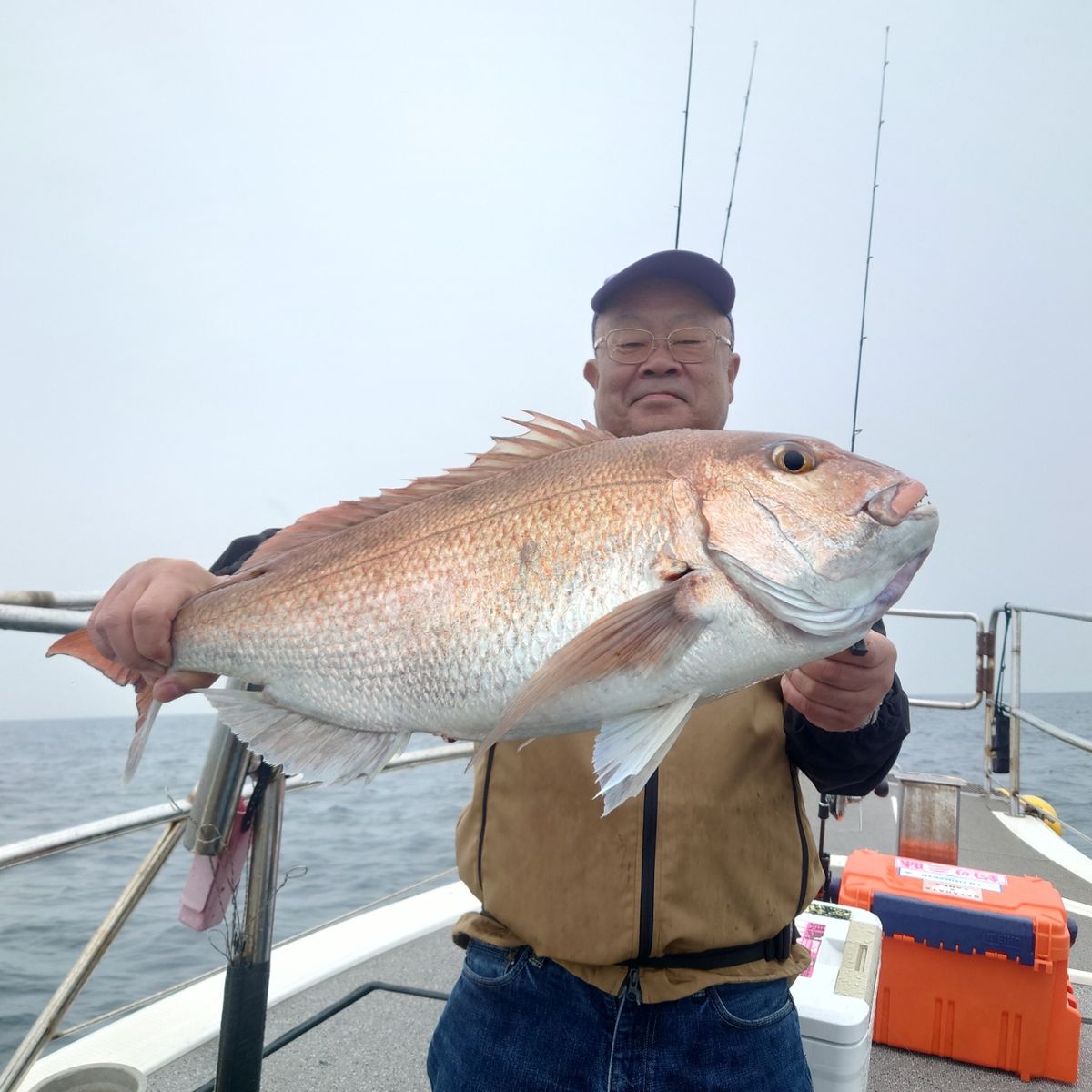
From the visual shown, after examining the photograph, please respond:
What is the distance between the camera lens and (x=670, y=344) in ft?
6.40

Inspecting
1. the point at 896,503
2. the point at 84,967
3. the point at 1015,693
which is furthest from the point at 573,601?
the point at 1015,693

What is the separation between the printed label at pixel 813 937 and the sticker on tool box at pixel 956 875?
0.65 m

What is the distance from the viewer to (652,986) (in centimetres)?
141

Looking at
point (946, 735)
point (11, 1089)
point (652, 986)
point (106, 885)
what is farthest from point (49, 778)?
point (946, 735)

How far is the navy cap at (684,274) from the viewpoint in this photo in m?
1.96

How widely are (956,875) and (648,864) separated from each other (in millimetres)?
1777

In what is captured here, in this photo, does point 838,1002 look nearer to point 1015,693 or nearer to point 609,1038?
point 609,1038

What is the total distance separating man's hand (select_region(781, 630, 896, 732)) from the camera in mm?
1246

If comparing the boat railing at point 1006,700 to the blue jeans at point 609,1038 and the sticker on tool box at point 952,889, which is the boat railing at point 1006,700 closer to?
the sticker on tool box at point 952,889

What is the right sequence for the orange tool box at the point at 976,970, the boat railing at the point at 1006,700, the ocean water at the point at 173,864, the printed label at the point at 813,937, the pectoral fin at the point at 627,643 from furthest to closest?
the ocean water at the point at 173,864, the boat railing at the point at 1006,700, the orange tool box at the point at 976,970, the printed label at the point at 813,937, the pectoral fin at the point at 627,643

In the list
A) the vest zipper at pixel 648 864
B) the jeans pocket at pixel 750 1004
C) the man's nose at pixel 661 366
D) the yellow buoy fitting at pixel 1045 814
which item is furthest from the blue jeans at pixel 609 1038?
the yellow buoy fitting at pixel 1045 814

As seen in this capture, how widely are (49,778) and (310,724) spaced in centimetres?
2396

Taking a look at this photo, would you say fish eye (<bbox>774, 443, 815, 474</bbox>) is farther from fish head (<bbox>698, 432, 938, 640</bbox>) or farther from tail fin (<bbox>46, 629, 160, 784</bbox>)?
tail fin (<bbox>46, 629, 160, 784</bbox>)

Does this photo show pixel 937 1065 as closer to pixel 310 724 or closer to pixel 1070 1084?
pixel 1070 1084
